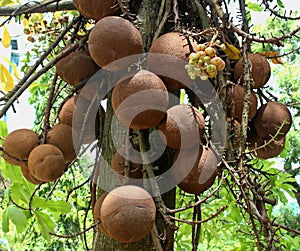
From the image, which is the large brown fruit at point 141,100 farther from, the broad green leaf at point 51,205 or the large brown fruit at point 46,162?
the broad green leaf at point 51,205

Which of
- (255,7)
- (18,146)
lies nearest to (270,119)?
(18,146)

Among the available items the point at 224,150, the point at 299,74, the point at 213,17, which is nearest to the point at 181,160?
the point at 224,150

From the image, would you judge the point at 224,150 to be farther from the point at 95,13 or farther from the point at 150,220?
the point at 95,13

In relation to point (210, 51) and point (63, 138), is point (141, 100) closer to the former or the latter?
point (210, 51)

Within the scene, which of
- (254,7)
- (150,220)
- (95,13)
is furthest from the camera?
(254,7)

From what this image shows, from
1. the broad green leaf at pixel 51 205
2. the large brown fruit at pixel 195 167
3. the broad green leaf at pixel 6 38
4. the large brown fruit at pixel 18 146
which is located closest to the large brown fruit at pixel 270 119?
the large brown fruit at pixel 195 167

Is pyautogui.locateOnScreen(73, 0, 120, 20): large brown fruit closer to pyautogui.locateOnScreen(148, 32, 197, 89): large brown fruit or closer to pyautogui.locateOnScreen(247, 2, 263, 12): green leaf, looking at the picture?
pyautogui.locateOnScreen(148, 32, 197, 89): large brown fruit

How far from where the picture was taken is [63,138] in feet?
2.77

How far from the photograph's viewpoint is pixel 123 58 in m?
0.73

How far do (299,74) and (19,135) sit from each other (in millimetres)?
5954

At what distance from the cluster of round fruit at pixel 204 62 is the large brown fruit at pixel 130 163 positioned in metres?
0.16

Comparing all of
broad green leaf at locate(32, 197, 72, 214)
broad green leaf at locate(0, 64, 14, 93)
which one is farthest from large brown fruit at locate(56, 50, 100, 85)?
broad green leaf at locate(0, 64, 14, 93)

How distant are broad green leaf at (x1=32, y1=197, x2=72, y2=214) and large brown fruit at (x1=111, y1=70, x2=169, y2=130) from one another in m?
0.49

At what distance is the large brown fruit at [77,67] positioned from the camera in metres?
0.86
